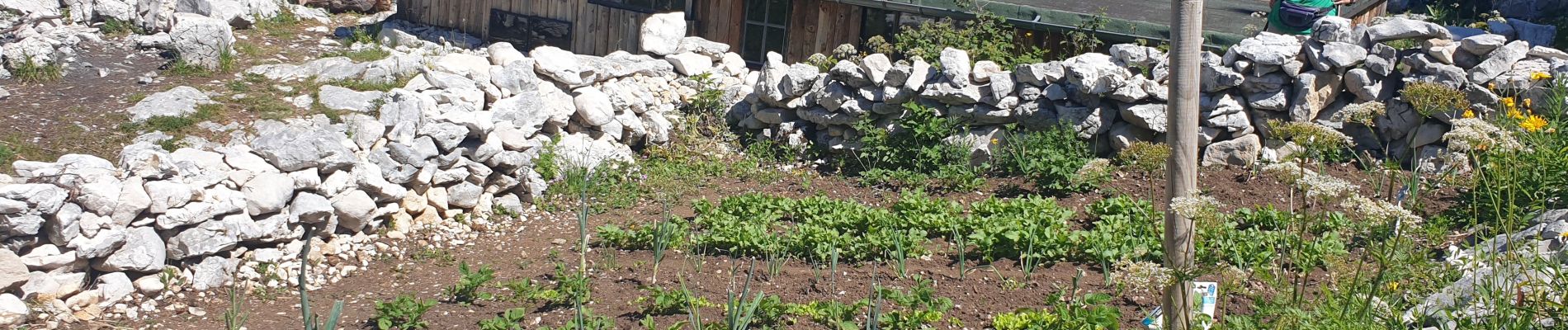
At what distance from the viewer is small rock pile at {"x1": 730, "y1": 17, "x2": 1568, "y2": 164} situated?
290 inches

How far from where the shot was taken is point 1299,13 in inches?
377

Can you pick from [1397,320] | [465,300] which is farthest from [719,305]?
[1397,320]

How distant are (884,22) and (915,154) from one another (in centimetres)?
326

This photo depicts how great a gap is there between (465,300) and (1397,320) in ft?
13.4

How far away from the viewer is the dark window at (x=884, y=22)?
11297 mm

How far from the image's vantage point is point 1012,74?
851 centimetres

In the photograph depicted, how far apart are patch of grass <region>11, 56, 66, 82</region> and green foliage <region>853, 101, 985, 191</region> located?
19.7ft

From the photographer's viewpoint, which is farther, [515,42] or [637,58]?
[515,42]

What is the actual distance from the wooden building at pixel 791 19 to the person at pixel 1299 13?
262 millimetres

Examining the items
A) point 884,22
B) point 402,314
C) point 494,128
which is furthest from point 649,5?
point 402,314

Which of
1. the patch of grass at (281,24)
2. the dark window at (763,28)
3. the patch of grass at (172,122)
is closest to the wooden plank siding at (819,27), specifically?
the dark window at (763,28)

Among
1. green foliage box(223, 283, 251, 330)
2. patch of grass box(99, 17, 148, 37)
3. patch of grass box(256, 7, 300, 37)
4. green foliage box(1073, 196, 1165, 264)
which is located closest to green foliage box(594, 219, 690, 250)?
green foliage box(223, 283, 251, 330)

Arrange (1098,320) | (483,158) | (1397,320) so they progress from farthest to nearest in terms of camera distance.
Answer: (483,158), (1098,320), (1397,320)

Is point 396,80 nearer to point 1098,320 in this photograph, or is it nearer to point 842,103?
point 842,103
